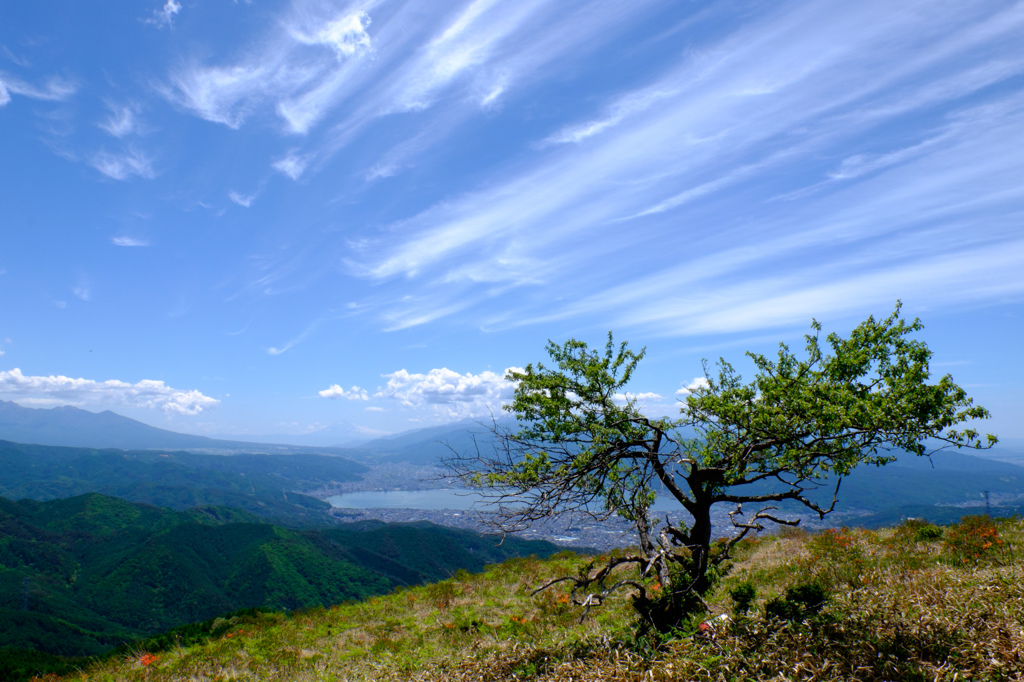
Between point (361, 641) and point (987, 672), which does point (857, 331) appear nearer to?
point (987, 672)

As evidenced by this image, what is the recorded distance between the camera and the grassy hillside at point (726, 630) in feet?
19.9

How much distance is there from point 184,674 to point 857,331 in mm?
19069

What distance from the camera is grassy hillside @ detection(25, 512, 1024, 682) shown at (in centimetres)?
607

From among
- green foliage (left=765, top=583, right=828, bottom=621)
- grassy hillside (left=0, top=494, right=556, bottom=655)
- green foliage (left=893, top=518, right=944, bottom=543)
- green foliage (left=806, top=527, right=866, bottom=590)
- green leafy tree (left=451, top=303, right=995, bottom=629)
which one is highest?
green leafy tree (left=451, top=303, right=995, bottom=629)

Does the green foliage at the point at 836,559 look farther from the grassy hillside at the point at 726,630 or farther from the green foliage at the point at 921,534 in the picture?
the green foliage at the point at 921,534

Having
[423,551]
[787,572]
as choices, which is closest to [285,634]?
[787,572]

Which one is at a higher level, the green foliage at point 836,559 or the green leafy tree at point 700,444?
the green leafy tree at point 700,444

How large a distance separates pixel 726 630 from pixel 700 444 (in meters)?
3.74

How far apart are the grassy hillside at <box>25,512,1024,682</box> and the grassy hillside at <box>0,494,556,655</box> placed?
92.9 m

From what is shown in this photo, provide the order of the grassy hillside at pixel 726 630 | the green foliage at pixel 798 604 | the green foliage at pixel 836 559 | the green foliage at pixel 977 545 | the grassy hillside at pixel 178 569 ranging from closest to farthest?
the grassy hillside at pixel 726 630 → the green foliage at pixel 798 604 → the green foliage at pixel 836 559 → the green foliage at pixel 977 545 → the grassy hillside at pixel 178 569

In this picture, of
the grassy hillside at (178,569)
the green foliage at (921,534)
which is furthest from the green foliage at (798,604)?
the grassy hillside at (178,569)

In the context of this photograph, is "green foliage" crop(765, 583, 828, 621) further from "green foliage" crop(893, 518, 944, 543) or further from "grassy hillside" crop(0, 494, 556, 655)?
"grassy hillside" crop(0, 494, 556, 655)

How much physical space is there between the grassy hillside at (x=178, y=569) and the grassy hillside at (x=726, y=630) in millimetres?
92914

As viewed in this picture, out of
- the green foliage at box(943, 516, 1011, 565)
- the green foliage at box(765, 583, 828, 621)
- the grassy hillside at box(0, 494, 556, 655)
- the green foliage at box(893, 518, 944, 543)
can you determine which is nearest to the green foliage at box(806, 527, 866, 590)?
the green foliage at box(765, 583, 828, 621)
